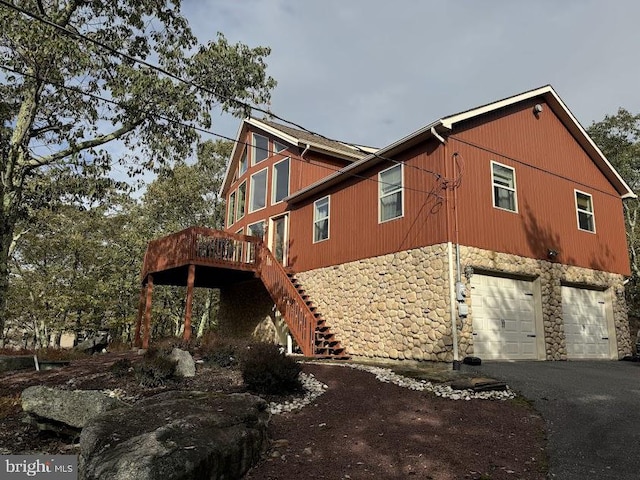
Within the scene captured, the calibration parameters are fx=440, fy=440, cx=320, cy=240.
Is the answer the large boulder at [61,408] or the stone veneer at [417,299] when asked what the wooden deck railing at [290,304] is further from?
the large boulder at [61,408]

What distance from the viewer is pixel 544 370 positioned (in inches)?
373

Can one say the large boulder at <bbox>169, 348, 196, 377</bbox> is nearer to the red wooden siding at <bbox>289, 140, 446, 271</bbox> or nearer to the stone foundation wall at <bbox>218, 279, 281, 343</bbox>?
the red wooden siding at <bbox>289, 140, 446, 271</bbox>

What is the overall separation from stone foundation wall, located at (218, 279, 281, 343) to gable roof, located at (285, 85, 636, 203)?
13.4 ft

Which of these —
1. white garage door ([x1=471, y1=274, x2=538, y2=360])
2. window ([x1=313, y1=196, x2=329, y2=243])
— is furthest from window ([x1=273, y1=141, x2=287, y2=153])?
white garage door ([x1=471, y1=274, x2=538, y2=360])

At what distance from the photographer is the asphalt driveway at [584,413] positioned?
4.27m

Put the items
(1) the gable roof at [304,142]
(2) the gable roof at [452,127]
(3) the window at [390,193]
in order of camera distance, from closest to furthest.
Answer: (2) the gable roof at [452,127] < (3) the window at [390,193] < (1) the gable roof at [304,142]

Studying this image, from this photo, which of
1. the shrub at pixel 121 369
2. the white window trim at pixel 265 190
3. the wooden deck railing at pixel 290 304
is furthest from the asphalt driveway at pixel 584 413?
the white window trim at pixel 265 190

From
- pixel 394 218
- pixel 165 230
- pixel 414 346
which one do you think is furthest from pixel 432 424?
pixel 165 230

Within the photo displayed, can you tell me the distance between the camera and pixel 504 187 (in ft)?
39.1

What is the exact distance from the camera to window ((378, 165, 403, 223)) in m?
12.0

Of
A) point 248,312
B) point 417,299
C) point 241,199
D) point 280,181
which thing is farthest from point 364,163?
point 241,199

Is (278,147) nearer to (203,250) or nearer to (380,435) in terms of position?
(203,250)

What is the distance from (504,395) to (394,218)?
5.88 metres

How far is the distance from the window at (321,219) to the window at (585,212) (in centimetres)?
791
